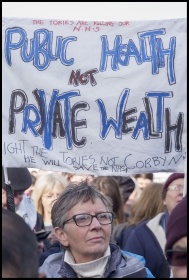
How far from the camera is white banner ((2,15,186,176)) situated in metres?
5.35

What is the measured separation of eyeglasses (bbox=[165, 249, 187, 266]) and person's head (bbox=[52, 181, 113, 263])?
1.34 m

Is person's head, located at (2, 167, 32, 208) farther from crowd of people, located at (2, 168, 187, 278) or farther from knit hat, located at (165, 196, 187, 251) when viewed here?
knit hat, located at (165, 196, 187, 251)

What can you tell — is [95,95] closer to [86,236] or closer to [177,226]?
[86,236]

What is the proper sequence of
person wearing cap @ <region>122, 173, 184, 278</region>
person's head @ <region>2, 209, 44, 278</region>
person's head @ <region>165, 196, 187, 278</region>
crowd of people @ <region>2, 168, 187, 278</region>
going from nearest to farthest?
person's head @ <region>2, 209, 44, 278</region>, crowd of people @ <region>2, 168, 187, 278</region>, person's head @ <region>165, 196, 187, 278</region>, person wearing cap @ <region>122, 173, 184, 278</region>

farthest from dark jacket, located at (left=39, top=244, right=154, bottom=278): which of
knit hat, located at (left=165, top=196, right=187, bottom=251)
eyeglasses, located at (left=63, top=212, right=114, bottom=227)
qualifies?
knit hat, located at (left=165, top=196, right=187, bottom=251)

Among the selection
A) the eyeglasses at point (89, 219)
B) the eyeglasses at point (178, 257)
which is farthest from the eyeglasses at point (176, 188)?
the eyeglasses at point (178, 257)

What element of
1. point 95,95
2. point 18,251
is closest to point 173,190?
point 95,95

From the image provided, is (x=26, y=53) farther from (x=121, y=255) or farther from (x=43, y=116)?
(x=121, y=255)

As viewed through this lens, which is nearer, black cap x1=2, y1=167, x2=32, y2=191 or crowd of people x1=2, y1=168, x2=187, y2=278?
crowd of people x1=2, y1=168, x2=187, y2=278

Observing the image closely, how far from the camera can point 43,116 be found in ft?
17.6

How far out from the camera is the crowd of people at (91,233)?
3.05 m

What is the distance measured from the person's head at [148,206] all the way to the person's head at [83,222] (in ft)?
7.24

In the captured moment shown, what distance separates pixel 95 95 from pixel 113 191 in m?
2.12

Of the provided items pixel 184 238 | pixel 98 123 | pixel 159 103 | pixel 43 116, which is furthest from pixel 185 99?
pixel 184 238
